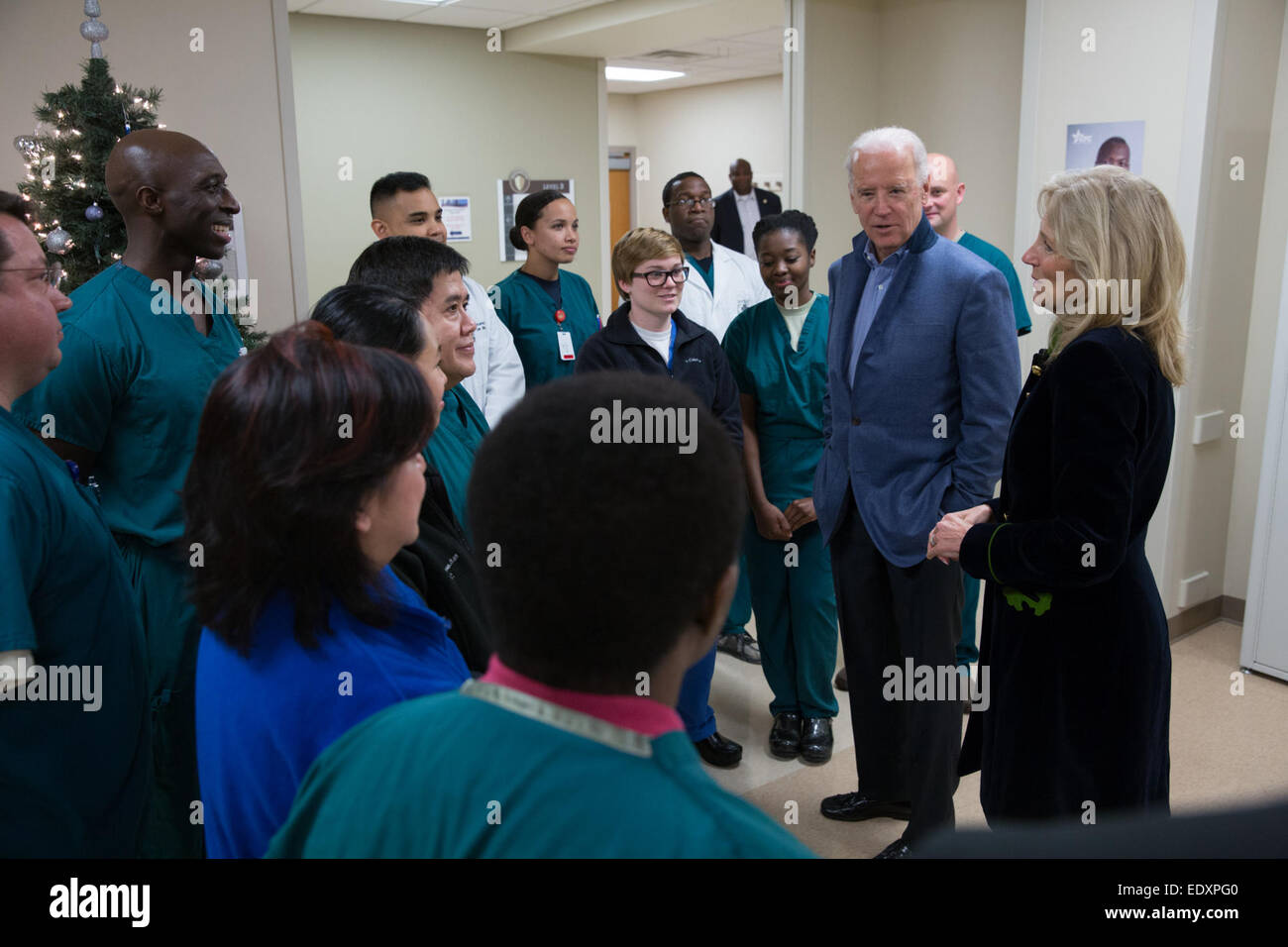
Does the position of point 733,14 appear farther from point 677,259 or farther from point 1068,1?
point 677,259

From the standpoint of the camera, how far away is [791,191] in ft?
14.2

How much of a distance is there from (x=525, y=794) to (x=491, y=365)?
2.54 meters

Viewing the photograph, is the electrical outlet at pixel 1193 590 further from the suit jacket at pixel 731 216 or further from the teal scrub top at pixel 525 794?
the teal scrub top at pixel 525 794

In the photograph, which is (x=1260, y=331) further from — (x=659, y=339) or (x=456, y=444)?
(x=456, y=444)

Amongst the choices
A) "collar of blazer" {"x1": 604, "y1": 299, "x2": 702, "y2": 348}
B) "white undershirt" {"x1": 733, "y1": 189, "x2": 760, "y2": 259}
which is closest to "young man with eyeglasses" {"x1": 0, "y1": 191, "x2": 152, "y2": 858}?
"collar of blazer" {"x1": 604, "y1": 299, "x2": 702, "y2": 348}

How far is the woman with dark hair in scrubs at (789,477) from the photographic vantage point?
2.80m

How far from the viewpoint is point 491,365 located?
2977 mm

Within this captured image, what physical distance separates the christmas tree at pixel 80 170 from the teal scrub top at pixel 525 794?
2227 millimetres

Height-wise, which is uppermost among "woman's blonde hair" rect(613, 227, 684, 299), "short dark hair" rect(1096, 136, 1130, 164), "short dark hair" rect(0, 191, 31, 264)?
"short dark hair" rect(1096, 136, 1130, 164)

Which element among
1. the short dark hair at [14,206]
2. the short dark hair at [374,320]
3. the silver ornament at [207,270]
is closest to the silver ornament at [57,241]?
the silver ornament at [207,270]

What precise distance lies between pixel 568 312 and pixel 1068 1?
2.08 meters

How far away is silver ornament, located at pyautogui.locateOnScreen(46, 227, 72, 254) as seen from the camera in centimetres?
223

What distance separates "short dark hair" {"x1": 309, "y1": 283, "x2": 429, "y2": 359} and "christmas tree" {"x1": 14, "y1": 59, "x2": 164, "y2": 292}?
136 cm

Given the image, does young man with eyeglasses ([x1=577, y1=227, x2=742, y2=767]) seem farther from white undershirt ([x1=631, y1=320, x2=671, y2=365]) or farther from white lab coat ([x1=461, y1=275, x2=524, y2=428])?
white lab coat ([x1=461, y1=275, x2=524, y2=428])
